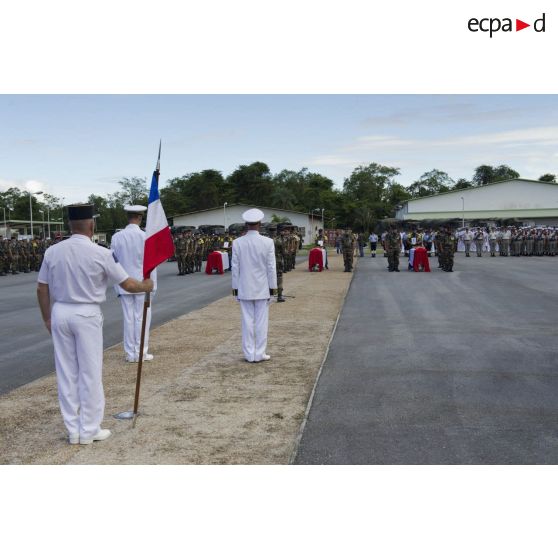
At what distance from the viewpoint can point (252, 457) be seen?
198 inches

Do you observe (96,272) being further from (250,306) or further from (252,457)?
(250,306)

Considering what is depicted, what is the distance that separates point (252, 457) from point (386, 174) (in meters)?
119

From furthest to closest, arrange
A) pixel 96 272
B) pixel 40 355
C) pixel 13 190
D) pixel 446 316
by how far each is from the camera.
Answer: pixel 13 190
pixel 446 316
pixel 40 355
pixel 96 272

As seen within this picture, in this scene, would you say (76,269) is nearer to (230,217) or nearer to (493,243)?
(493,243)

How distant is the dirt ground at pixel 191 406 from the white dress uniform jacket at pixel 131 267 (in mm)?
→ 349

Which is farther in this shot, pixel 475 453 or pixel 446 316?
pixel 446 316

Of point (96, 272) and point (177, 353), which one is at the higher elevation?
point (96, 272)

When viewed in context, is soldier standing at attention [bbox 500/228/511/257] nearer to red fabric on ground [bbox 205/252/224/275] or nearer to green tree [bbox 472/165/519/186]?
red fabric on ground [bbox 205/252/224/275]

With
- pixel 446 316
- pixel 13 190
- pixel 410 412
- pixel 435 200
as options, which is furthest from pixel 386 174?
pixel 410 412

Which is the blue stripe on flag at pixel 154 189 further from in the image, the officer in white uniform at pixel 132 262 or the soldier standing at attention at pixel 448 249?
the soldier standing at attention at pixel 448 249

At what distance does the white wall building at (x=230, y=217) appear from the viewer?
274 ft

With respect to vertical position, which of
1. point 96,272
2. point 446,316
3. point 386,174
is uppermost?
point 386,174

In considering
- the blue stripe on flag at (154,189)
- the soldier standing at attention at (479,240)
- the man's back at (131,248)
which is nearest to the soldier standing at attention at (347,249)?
the soldier standing at attention at (479,240)

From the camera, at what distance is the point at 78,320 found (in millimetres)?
5395
